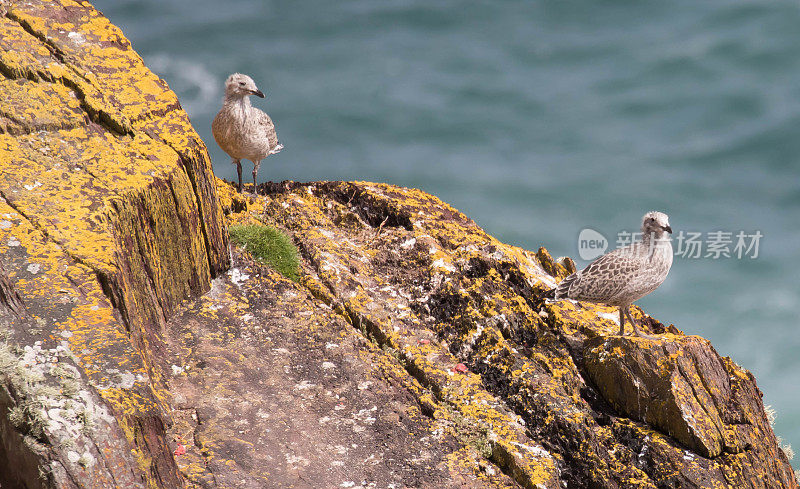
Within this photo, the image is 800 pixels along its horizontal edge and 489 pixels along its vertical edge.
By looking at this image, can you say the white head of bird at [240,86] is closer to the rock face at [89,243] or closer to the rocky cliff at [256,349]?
the rocky cliff at [256,349]

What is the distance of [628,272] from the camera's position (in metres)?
10.8

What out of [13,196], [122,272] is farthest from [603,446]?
[13,196]

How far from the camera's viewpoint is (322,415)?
9273 mm

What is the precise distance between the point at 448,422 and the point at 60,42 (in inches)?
300

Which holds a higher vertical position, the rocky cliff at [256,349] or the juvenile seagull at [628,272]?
the juvenile seagull at [628,272]

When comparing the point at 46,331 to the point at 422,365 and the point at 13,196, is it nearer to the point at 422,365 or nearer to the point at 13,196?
the point at 13,196

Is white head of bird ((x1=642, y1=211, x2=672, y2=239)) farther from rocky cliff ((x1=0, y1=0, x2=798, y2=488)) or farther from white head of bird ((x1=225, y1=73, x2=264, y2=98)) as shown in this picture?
white head of bird ((x1=225, y1=73, x2=264, y2=98))

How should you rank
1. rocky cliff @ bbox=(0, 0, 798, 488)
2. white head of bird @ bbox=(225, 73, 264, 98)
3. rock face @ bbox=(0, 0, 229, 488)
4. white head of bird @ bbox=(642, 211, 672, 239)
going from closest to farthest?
rock face @ bbox=(0, 0, 229, 488), rocky cliff @ bbox=(0, 0, 798, 488), white head of bird @ bbox=(642, 211, 672, 239), white head of bird @ bbox=(225, 73, 264, 98)

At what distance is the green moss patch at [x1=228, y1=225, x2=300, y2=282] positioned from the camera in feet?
38.4

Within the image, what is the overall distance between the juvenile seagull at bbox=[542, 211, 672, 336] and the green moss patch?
4.04 meters

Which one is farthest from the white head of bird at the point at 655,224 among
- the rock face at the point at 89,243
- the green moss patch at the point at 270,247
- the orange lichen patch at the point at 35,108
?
the orange lichen patch at the point at 35,108

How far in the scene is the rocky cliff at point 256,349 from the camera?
22.4 feet

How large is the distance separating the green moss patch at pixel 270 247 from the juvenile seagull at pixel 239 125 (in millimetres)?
1783

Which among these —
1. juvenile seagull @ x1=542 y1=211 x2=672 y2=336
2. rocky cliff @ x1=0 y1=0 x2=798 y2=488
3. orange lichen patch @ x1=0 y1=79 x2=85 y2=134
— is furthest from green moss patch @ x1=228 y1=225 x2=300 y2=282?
juvenile seagull @ x1=542 y1=211 x2=672 y2=336
